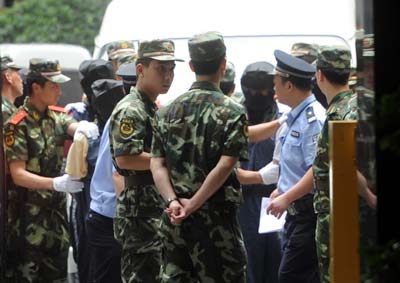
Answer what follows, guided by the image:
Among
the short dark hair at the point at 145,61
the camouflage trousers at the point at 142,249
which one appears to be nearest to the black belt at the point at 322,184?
the camouflage trousers at the point at 142,249

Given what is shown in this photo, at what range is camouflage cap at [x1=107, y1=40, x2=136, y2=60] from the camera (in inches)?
384

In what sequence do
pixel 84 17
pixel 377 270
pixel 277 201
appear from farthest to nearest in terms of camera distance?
pixel 84 17
pixel 277 201
pixel 377 270

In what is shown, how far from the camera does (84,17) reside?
25.0 metres

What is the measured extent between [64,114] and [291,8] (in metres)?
2.35

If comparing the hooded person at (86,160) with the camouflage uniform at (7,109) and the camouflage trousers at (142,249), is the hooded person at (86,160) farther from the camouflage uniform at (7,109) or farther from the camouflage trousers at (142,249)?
the camouflage trousers at (142,249)

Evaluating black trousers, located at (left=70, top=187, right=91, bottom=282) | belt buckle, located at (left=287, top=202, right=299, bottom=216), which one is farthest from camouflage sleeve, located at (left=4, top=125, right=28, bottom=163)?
belt buckle, located at (left=287, top=202, right=299, bottom=216)

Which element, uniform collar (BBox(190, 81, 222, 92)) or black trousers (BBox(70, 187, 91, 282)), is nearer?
uniform collar (BBox(190, 81, 222, 92))

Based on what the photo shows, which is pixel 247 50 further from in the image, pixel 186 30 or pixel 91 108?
pixel 91 108

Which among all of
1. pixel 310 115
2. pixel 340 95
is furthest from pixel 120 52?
pixel 340 95

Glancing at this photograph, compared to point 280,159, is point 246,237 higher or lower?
lower

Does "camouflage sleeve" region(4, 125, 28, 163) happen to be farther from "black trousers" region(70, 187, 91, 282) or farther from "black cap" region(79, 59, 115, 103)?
"black cap" region(79, 59, 115, 103)

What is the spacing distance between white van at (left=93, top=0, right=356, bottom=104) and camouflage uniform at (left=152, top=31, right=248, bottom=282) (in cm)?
329

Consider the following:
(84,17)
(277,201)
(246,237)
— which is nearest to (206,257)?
(277,201)

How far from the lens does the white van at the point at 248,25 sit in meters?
9.98
